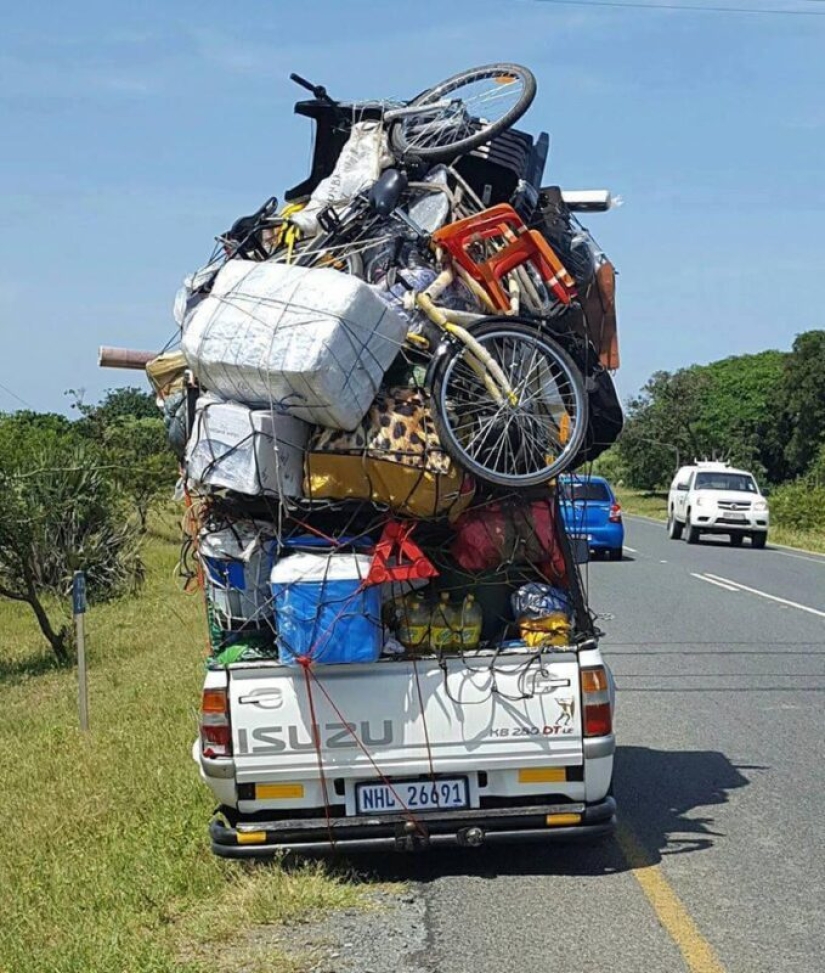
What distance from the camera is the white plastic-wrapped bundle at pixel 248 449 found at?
6.78 m

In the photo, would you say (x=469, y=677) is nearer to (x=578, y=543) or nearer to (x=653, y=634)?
(x=578, y=543)

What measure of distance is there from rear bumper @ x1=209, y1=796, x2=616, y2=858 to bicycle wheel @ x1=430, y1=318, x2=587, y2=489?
61.0 inches

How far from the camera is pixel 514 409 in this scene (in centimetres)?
724

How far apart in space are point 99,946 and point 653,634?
11.9m

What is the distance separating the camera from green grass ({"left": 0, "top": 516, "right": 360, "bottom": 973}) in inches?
240

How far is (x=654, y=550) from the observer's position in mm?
33531

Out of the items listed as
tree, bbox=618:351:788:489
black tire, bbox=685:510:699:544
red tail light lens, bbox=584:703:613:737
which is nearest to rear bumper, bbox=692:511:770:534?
black tire, bbox=685:510:699:544

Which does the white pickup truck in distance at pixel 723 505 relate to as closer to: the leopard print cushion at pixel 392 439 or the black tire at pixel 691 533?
the black tire at pixel 691 533

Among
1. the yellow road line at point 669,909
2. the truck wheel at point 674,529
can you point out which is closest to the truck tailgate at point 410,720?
the yellow road line at point 669,909

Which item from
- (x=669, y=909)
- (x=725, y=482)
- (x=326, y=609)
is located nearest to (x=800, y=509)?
(x=725, y=482)

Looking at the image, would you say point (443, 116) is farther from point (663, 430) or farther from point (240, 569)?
point (663, 430)

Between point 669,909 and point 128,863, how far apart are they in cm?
274

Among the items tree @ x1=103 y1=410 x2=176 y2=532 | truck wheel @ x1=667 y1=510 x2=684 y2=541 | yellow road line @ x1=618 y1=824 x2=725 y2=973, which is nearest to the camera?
yellow road line @ x1=618 y1=824 x2=725 y2=973

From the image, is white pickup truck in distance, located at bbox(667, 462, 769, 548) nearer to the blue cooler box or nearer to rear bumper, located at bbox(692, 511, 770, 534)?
rear bumper, located at bbox(692, 511, 770, 534)
